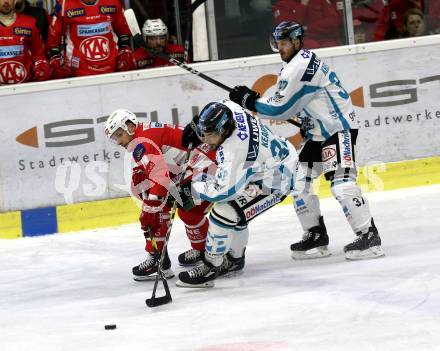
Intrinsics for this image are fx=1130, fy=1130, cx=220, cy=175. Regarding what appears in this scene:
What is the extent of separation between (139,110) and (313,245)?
7.08ft

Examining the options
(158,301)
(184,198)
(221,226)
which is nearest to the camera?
→ (158,301)

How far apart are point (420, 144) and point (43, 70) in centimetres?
279

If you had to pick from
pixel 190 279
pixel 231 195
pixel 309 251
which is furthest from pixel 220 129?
pixel 309 251

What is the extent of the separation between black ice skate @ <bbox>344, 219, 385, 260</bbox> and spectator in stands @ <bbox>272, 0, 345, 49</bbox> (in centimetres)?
265

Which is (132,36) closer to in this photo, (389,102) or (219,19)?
(219,19)

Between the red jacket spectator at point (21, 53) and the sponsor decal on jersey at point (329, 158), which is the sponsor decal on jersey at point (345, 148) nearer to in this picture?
the sponsor decal on jersey at point (329, 158)

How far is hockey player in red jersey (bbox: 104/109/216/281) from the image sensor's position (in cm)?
597

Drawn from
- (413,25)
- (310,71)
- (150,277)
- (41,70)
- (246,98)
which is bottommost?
(150,277)

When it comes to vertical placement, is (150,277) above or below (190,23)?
below

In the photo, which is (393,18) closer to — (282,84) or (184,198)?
(282,84)

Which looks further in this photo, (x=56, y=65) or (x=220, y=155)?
(x=56, y=65)

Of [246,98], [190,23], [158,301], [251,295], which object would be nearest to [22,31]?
[190,23]

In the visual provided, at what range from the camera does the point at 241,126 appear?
5680mm

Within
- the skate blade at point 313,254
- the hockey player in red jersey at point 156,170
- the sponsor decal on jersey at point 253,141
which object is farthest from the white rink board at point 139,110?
the sponsor decal on jersey at point 253,141
